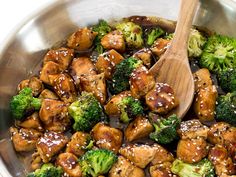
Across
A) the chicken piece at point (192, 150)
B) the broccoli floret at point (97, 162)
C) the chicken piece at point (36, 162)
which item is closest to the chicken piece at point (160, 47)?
the chicken piece at point (192, 150)

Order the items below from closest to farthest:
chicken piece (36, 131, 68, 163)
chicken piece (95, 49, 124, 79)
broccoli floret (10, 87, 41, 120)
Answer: chicken piece (36, 131, 68, 163), broccoli floret (10, 87, 41, 120), chicken piece (95, 49, 124, 79)

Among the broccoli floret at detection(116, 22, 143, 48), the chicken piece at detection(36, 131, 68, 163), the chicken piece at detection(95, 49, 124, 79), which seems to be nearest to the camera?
the chicken piece at detection(36, 131, 68, 163)

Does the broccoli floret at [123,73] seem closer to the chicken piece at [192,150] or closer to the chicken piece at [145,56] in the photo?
the chicken piece at [145,56]

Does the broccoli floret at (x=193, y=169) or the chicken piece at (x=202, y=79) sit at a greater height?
the chicken piece at (x=202, y=79)

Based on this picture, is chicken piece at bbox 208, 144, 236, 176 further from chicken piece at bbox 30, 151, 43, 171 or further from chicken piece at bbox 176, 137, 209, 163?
chicken piece at bbox 30, 151, 43, 171

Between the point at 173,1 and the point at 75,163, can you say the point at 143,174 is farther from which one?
the point at 173,1

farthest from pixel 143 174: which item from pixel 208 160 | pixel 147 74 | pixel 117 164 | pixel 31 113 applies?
pixel 31 113

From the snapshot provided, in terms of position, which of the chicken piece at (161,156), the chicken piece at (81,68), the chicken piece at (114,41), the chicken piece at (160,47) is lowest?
the chicken piece at (161,156)

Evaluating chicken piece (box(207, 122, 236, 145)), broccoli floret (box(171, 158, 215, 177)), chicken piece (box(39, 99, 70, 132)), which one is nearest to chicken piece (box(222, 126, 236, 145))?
chicken piece (box(207, 122, 236, 145))
